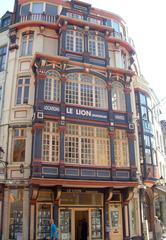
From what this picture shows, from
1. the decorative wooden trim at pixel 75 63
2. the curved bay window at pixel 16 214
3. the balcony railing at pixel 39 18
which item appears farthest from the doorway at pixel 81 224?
the balcony railing at pixel 39 18

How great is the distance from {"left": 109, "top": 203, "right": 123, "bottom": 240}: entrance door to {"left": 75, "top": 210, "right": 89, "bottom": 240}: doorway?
5.18 ft

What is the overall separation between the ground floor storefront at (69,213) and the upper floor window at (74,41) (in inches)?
387

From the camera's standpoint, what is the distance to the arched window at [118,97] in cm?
2050

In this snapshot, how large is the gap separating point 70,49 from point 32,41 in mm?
2969

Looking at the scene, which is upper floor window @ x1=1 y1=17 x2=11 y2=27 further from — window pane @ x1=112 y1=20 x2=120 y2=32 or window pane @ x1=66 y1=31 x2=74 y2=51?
window pane @ x1=112 y1=20 x2=120 y2=32

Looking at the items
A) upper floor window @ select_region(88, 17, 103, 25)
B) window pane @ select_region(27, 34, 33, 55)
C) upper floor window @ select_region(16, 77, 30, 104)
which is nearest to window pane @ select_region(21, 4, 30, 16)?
window pane @ select_region(27, 34, 33, 55)

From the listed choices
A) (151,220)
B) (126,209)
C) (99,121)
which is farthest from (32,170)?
(151,220)

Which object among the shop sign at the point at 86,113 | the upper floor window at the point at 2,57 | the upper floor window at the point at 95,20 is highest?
the upper floor window at the point at 95,20

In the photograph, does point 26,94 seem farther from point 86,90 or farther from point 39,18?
point 39,18

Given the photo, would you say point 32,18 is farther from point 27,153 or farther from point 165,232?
point 165,232

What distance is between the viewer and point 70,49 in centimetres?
2072

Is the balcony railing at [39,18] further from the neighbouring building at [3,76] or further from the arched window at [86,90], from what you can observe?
the arched window at [86,90]

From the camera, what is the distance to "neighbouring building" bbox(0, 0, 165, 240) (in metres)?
17.0

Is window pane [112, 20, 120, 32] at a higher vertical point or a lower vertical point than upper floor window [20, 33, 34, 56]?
higher
